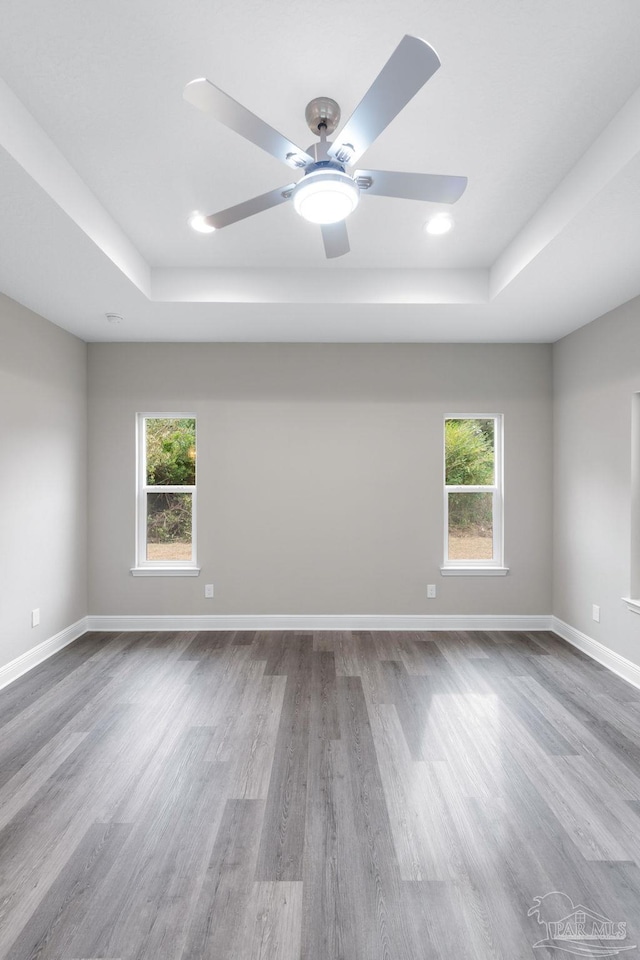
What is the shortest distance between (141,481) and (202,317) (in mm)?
1712

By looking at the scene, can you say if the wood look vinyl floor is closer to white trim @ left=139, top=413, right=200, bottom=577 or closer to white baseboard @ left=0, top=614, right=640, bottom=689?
white baseboard @ left=0, top=614, right=640, bottom=689

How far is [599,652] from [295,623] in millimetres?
2515

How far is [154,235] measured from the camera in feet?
9.89

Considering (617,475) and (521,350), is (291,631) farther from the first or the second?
(521,350)

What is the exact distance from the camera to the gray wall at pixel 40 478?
333cm

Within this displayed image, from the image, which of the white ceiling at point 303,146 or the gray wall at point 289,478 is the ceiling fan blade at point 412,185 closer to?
the white ceiling at point 303,146

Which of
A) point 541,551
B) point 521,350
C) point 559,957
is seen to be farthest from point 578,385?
point 559,957

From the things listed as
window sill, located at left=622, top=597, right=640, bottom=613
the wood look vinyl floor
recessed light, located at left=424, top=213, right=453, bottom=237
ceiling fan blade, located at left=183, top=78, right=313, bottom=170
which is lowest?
the wood look vinyl floor

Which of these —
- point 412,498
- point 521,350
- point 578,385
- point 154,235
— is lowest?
point 412,498

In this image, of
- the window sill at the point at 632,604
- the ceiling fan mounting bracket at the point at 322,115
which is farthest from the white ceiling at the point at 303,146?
the window sill at the point at 632,604

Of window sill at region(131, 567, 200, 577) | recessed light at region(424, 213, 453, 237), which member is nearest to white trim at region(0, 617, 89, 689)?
window sill at region(131, 567, 200, 577)

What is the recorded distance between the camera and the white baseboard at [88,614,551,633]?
4.44 meters

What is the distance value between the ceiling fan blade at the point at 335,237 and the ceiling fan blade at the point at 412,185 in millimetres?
230

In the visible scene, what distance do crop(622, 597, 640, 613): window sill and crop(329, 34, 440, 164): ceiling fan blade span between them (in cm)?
332
